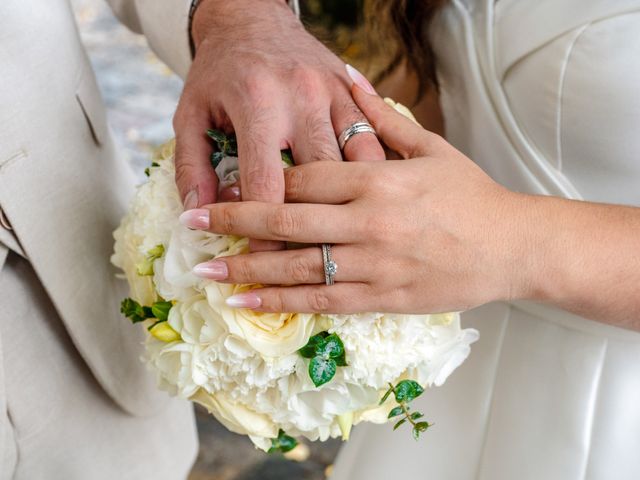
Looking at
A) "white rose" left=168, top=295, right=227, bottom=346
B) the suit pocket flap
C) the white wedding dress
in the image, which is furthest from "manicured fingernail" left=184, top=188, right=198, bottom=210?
the white wedding dress

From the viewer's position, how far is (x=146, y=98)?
374 cm

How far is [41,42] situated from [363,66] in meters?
0.58

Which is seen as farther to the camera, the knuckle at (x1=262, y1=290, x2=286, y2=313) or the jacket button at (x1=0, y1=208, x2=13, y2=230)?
the jacket button at (x1=0, y1=208, x2=13, y2=230)

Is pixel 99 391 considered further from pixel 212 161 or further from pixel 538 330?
pixel 538 330

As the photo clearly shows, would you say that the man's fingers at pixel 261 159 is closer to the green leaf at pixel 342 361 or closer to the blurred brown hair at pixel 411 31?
the green leaf at pixel 342 361

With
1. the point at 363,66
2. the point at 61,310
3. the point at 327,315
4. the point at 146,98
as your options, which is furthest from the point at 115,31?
the point at 327,315

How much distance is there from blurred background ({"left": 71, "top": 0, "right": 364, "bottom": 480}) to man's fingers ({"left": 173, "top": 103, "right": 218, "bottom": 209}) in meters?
0.44

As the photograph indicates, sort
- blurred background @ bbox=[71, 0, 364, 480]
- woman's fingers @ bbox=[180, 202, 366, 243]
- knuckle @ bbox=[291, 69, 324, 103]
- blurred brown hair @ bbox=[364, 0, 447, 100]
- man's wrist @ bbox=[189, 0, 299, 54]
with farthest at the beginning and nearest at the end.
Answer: blurred background @ bbox=[71, 0, 364, 480]
blurred brown hair @ bbox=[364, 0, 447, 100]
man's wrist @ bbox=[189, 0, 299, 54]
knuckle @ bbox=[291, 69, 324, 103]
woman's fingers @ bbox=[180, 202, 366, 243]

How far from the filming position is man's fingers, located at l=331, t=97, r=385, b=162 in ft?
2.60

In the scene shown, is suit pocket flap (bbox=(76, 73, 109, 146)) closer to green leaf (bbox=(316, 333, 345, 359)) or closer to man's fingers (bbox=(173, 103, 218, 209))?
man's fingers (bbox=(173, 103, 218, 209))

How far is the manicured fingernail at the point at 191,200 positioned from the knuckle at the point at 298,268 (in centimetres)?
13

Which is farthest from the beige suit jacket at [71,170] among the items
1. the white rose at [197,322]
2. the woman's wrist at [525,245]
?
the woman's wrist at [525,245]

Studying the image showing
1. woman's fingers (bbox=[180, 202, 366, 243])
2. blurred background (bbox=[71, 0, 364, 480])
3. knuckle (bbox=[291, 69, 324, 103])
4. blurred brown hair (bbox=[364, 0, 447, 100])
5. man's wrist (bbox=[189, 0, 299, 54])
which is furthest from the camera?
blurred background (bbox=[71, 0, 364, 480])

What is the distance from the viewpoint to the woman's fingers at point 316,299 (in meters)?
0.73
